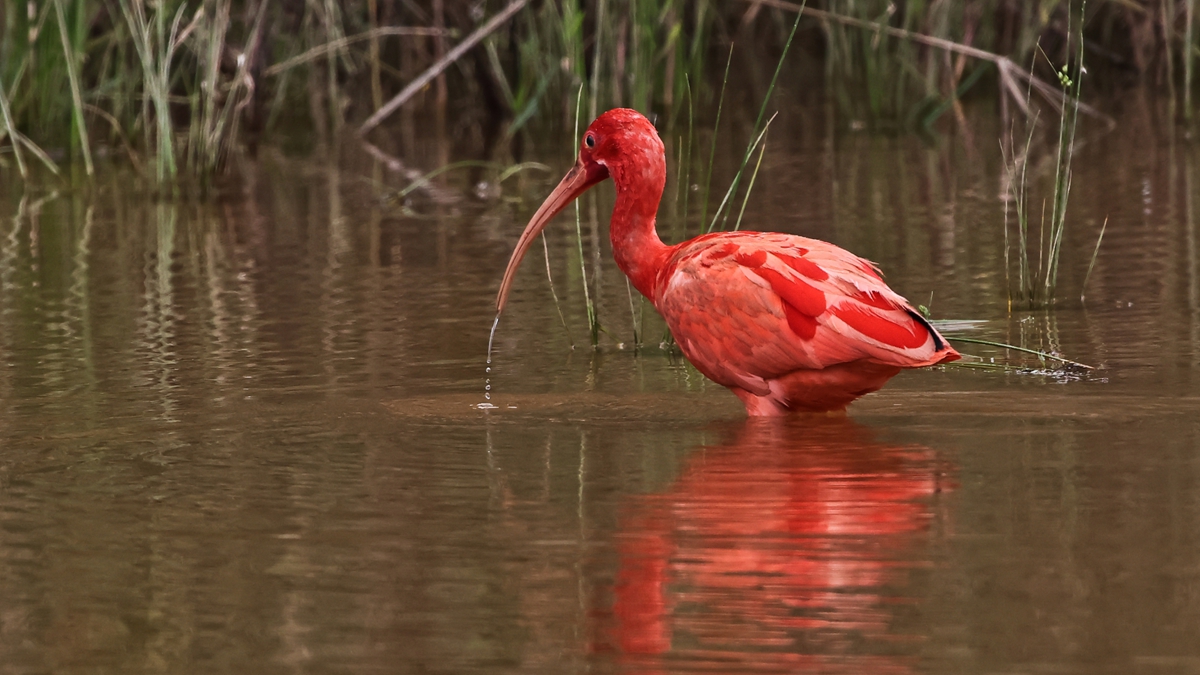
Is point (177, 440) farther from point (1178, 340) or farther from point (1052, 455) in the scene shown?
point (1178, 340)

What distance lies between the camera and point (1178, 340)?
6.51 m

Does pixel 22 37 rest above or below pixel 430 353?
above

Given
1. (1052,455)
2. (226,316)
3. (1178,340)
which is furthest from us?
(226,316)

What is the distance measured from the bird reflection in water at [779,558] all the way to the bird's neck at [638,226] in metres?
1.02

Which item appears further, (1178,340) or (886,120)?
Result: (886,120)

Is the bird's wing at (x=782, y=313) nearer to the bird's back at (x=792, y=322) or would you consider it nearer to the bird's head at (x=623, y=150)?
the bird's back at (x=792, y=322)

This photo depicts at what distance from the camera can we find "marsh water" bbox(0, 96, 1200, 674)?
12.1 feet

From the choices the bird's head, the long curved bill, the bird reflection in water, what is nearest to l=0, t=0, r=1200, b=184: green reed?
the long curved bill

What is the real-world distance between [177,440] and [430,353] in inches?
57.8

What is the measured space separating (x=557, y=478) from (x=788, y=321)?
948 mm

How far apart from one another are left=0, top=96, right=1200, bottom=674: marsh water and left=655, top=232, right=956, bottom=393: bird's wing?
0.70 ft

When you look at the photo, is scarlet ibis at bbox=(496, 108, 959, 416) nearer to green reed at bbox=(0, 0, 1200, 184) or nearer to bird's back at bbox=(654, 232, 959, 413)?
bird's back at bbox=(654, 232, 959, 413)

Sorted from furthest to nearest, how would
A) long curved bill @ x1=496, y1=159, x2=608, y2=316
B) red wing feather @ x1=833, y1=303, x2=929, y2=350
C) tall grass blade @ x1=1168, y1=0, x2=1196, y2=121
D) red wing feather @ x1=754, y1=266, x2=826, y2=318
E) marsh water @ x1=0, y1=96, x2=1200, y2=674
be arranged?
1. tall grass blade @ x1=1168, y1=0, x2=1196, y2=121
2. long curved bill @ x1=496, y1=159, x2=608, y2=316
3. red wing feather @ x1=754, y1=266, x2=826, y2=318
4. red wing feather @ x1=833, y1=303, x2=929, y2=350
5. marsh water @ x1=0, y1=96, x2=1200, y2=674

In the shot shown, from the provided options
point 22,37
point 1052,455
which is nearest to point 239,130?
point 22,37
